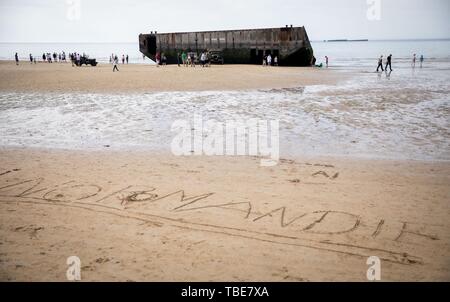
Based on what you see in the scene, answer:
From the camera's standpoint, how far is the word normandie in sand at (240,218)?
3768 mm

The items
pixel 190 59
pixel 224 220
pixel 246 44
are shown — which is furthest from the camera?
pixel 246 44

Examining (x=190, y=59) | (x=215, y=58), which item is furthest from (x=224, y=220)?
(x=215, y=58)

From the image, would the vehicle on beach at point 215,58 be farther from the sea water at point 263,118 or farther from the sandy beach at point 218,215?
the sandy beach at point 218,215

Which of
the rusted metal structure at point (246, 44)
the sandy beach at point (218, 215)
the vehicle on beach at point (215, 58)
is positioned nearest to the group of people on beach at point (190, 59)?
the vehicle on beach at point (215, 58)

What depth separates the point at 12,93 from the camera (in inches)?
640

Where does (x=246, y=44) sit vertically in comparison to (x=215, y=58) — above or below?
above

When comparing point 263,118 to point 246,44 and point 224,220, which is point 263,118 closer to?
point 224,220

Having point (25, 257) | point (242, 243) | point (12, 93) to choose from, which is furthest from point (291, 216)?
point (12, 93)

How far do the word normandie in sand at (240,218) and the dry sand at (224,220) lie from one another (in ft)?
0.05

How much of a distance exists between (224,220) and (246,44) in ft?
122

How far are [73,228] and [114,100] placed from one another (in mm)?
10877

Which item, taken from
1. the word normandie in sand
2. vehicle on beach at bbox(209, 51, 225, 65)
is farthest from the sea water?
vehicle on beach at bbox(209, 51, 225, 65)

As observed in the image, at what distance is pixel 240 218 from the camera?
434cm

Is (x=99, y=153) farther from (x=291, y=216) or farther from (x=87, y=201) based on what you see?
(x=291, y=216)
